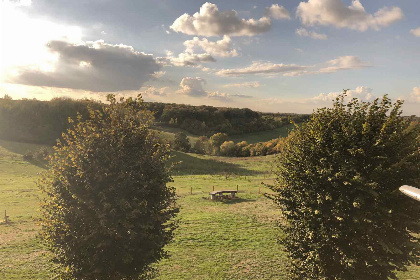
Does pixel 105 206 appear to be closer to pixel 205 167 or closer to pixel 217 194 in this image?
pixel 217 194

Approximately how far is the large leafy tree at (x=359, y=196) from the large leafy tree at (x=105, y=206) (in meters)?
7.51

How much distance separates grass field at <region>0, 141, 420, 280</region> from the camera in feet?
59.9

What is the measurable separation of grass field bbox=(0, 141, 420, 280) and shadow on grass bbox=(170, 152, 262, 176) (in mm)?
17877

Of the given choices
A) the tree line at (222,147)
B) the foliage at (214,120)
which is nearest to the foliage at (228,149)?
the tree line at (222,147)

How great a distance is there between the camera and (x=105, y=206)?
1098 cm

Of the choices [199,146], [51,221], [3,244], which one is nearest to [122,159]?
[51,221]

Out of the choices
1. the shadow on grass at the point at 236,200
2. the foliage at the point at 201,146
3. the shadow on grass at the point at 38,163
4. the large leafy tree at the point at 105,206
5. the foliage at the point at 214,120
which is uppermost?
the foliage at the point at 214,120

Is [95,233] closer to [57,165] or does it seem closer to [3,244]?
[57,165]

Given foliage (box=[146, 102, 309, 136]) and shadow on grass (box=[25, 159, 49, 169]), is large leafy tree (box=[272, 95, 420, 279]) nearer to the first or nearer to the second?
shadow on grass (box=[25, 159, 49, 169])

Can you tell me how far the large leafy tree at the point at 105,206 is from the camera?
11.5m

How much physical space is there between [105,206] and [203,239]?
15.0m

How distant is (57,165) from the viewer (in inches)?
491

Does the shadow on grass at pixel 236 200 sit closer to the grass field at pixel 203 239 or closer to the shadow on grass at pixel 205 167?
the grass field at pixel 203 239

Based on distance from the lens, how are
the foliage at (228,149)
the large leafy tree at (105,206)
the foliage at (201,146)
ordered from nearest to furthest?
the large leafy tree at (105,206), the foliage at (228,149), the foliage at (201,146)
